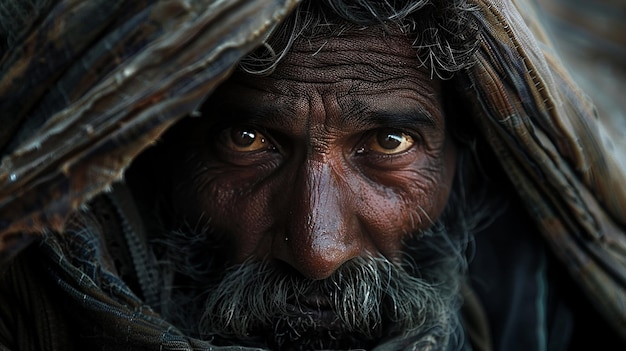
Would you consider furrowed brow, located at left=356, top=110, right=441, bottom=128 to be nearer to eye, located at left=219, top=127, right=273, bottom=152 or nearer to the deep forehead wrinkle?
the deep forehead wrinkle

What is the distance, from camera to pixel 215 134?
6.12 ft

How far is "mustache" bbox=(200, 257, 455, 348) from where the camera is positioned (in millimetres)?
1763

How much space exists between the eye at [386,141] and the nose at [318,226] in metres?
0.13

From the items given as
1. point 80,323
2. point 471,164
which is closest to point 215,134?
point 80,323

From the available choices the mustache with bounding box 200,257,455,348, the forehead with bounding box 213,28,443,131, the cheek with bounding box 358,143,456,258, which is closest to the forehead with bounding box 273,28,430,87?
the forehead with bounding box 213,28,443,131

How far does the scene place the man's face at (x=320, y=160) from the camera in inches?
66.5

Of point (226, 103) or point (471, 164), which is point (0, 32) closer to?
point (226, 103)

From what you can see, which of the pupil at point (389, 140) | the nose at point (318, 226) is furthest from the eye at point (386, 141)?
the nose at point (318, 226)

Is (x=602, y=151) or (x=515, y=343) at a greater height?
(x=602, y=151)

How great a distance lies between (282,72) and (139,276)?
605mm

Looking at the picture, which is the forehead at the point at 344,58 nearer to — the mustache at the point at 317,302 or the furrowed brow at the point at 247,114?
the furrowed brow at the point at 247,114

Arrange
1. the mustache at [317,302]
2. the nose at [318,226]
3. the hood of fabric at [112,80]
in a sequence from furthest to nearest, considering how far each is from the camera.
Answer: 1. the mustache at [317,302]
2. the nose at [318,226]
3. the hood of fabric at [112,80]

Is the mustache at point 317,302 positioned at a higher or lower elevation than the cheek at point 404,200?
lower

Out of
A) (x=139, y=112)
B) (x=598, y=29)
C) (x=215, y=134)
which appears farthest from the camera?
(x=598, y=29)
